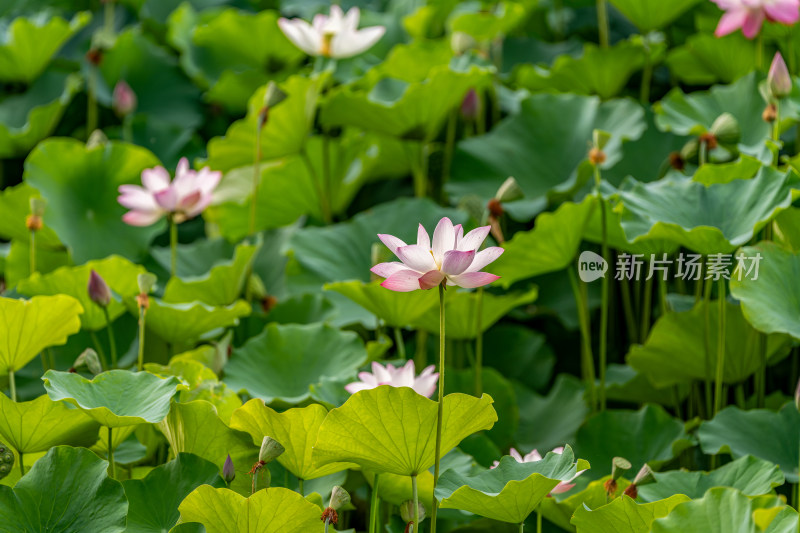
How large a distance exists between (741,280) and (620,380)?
37cm

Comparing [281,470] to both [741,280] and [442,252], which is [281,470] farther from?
[741,280]

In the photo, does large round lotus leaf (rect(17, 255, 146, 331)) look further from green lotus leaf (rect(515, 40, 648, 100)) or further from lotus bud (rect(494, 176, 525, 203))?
green lotus leaf (rect(515, 40, 648, 100))

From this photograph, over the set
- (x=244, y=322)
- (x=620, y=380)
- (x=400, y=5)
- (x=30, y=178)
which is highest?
(x=400, y=5)

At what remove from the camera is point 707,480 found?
1.01 metres

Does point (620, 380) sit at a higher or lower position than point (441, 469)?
lower

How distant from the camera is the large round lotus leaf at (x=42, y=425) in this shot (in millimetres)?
948

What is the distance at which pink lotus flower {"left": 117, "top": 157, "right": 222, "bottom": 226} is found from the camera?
1.39m

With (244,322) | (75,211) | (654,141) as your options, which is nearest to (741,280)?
(654,141)

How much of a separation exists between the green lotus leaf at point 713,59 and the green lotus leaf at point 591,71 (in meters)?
0.10

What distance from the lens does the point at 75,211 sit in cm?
168

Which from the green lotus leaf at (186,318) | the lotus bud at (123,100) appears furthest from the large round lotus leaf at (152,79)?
the green lotus leaf at (186,318)

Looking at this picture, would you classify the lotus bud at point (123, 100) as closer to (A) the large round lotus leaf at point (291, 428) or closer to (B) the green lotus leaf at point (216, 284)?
(B) the green lotus leaf at point (216, 284)

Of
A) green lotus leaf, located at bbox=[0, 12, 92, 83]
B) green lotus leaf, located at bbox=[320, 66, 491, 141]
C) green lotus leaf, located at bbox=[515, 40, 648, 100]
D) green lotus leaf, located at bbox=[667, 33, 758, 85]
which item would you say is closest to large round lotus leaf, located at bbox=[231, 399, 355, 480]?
green lotus leaf, located at bbox=[320, 66, 491, 141]

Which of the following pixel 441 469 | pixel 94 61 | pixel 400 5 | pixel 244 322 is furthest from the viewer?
pixel 400 5
